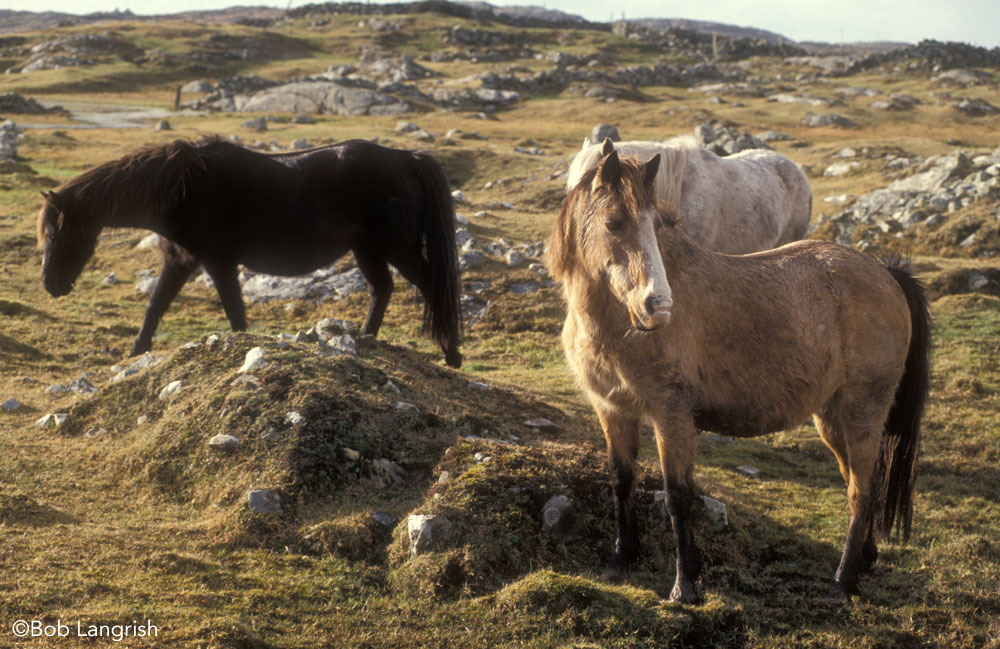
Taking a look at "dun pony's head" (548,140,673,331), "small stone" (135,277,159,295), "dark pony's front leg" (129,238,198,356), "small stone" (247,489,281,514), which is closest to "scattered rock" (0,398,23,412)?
"dark pony's front leg" (129,238,198,356)

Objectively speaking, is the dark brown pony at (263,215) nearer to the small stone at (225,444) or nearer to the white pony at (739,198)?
the white pony at (739,198)

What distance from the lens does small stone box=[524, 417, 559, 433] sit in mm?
7975

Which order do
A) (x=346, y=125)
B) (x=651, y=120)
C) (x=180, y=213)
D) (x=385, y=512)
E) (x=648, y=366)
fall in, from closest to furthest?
(x=648, y=366) → (x=385, y=512) → (x=180, y=213) → (x=346, y=125) → (x=651, y=120)

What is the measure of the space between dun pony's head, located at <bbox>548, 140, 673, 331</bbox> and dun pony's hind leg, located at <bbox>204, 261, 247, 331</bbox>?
579 cm

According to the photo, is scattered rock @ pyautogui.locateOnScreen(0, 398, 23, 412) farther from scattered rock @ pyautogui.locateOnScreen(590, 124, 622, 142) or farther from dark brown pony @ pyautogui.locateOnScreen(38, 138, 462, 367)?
scattered rock @ pyautogui.locateOnScreen(590, 124, 622, 142)

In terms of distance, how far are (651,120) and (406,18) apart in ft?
237

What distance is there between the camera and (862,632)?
187 inches

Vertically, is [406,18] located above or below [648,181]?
above

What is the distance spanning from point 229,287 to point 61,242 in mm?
2000

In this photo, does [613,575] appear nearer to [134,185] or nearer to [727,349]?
[727,349]

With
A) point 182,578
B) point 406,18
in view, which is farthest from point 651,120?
point 406,18

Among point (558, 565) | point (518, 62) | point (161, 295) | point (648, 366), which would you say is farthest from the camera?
point (518, 62)

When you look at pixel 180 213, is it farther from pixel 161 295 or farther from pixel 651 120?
pixel 651 120

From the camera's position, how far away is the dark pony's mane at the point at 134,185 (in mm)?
8820
